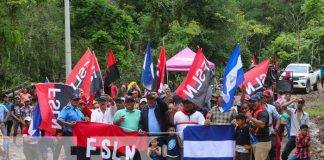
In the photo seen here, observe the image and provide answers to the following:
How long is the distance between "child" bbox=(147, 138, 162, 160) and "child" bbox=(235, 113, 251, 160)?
1.38 metres

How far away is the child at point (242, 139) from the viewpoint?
10.5m

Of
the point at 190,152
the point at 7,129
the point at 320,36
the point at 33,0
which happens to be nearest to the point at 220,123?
the point at 190,152

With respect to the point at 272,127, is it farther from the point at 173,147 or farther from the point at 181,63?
the point at 181,63

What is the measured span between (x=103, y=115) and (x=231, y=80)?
281 cm

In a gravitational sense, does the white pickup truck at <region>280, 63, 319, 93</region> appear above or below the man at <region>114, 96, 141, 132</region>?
above

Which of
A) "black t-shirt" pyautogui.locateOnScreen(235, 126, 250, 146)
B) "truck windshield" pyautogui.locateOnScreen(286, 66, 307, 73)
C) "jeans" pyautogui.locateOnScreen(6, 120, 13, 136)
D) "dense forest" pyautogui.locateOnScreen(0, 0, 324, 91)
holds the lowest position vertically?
"jeans" pyautogui.locateOnScreen(6, 120, 13, 136)

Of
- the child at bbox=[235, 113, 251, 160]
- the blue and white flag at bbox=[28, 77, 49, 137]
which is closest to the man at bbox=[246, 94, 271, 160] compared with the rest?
the child at bbox=[235, 113, 251, 160]

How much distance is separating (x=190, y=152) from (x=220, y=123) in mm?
1106

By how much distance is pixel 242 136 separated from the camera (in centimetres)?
1061

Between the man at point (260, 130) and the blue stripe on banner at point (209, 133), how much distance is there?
19.7 inches

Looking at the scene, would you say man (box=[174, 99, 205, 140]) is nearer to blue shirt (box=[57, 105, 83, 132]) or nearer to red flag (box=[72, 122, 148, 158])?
red flag (box=[72, 122, 148, 158])

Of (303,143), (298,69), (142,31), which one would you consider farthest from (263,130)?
(142,31)

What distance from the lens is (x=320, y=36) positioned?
47.5m

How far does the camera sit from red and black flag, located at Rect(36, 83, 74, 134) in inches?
465
